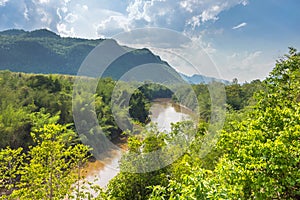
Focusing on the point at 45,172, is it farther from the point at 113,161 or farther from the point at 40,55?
the point at 40,55

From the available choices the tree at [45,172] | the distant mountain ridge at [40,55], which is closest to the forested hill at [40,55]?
the distant mountain ridge at [40,55]

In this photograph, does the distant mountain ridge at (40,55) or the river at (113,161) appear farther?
the distant mountain ridge at (40,55)

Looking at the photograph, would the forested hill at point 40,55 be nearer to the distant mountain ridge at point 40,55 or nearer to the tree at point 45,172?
the distant mountain ridge at point 40,55

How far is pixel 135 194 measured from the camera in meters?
6.97

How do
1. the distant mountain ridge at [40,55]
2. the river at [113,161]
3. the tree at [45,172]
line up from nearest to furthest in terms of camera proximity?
the tree at [45,172] → the river at [113,161] → the distant mountain ridge at [40,55]

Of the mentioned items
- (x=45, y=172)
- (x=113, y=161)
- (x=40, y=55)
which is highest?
(x=40, y=55)

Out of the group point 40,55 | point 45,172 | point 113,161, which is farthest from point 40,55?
point 45,172

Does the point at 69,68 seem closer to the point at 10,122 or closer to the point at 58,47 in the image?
the point at 58,47

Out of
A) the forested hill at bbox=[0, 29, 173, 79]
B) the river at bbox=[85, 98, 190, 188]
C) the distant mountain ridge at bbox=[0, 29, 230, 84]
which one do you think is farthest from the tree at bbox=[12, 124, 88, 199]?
the forested hill at bbox=[0, 29, 173, 79]

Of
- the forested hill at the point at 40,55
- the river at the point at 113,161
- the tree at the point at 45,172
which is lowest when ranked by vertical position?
the tree at the point at 45,172

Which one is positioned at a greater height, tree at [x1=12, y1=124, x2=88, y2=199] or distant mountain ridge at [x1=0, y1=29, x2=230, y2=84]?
distant mountain ridge at [x1=0, y1=29, x2=230, y2=84]

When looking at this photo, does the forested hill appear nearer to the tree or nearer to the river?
the river

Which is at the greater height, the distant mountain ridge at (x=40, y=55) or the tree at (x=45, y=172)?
the distant mountain ridge at (x=40, y=55)

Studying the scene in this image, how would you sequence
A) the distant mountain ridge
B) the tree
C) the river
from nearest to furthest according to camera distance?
the tree < the river < the distant mountain ridge
